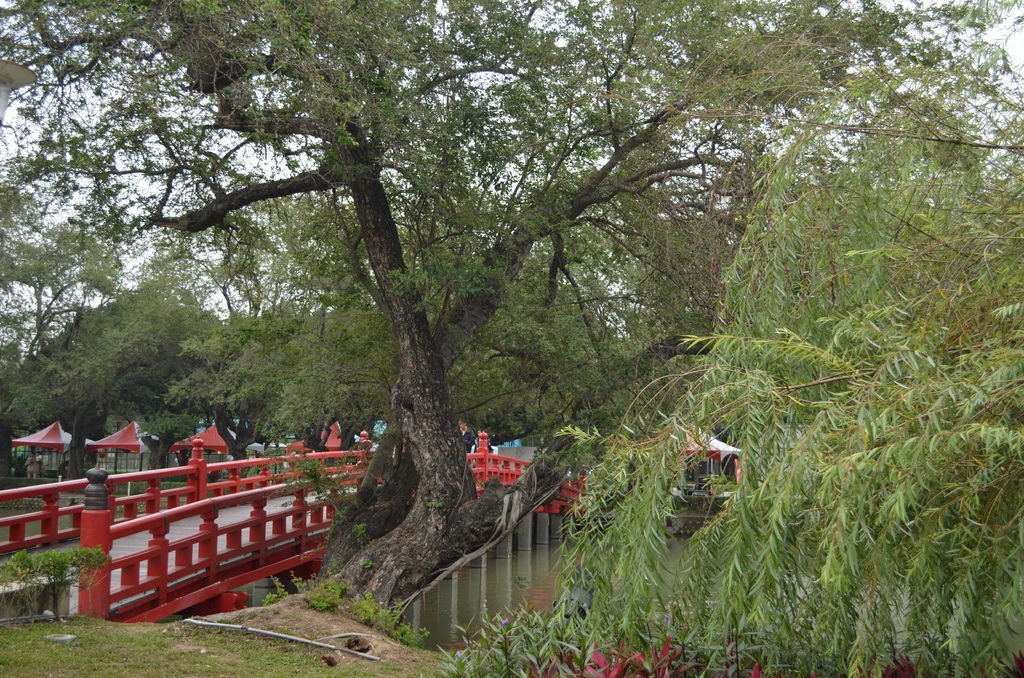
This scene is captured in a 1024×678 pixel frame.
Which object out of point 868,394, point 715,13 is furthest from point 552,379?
point 868,394

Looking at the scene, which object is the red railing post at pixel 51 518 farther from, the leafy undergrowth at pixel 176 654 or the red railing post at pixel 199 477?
the leafy undergrowth at pixel 176 654

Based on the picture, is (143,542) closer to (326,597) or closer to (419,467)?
(419,467)

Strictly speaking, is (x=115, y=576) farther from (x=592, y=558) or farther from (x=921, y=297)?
(x=921, y=297)

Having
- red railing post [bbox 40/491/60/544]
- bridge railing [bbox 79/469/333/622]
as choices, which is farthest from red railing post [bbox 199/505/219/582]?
red railing post [bbox 40/491/60/544]

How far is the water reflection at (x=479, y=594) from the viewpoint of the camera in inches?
488

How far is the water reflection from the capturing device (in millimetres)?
12391

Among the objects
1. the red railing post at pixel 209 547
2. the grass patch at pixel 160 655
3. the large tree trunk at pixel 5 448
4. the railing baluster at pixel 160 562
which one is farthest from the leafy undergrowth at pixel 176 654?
the large tree trunk at pixel 5 448

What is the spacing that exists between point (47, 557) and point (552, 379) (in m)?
5.72

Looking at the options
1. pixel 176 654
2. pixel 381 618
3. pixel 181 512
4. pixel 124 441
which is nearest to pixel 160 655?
pixel 176 654

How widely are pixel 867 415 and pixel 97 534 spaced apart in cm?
668

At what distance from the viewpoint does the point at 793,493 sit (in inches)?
141

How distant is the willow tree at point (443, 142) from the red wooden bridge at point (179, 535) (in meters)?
1.34

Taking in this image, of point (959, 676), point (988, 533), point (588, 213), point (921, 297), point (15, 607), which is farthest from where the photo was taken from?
point (588, 213)

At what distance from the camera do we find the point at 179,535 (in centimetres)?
1275
